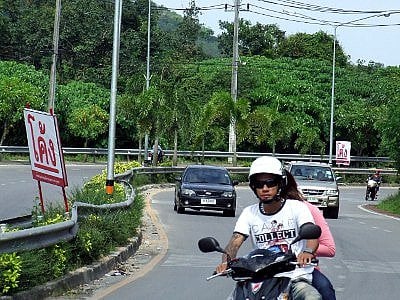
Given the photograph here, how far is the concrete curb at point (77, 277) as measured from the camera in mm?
10230

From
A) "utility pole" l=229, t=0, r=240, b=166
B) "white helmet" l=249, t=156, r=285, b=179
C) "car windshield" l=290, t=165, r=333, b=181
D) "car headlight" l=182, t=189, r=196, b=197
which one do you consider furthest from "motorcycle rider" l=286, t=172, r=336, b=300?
"utility pole" l=229, t=0, r=240, b=166

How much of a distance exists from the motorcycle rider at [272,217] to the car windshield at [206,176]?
2129cm

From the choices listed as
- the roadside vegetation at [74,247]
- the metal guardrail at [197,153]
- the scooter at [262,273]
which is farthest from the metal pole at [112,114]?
the metal guardrail at [197,153]

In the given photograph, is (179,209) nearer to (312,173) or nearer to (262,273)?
(312,173)

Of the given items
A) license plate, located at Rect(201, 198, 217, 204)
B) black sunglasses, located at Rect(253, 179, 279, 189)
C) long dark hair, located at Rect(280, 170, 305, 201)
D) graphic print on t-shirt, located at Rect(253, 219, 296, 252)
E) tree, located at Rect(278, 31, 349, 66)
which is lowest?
license plate, located at Rect(201, 198, 217, 204)

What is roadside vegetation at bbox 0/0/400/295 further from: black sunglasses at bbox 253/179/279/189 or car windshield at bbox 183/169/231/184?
black sunglasses at bbox 253/179/279/189

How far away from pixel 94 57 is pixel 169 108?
23.3 m

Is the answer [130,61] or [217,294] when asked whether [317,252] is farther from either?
[130,61]

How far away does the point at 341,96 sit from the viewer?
70.1 meters

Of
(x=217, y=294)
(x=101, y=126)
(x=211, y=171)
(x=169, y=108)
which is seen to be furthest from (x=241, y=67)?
(x=217, y=294)

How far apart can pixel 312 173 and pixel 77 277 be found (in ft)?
64.2

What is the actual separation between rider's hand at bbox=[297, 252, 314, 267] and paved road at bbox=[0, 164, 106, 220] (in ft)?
34.1

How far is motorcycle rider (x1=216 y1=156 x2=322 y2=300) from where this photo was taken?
6301 millimetres

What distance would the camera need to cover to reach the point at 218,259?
54.6 ft
